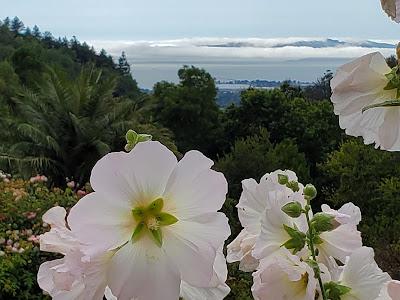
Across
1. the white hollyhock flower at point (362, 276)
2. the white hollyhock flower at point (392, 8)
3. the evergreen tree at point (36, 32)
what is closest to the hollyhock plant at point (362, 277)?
the white hollyhock flower at point (362, 276)

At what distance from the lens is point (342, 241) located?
0.56 m

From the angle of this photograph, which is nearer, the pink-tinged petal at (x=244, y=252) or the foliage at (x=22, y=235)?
the pink-tinged petal at (x=244, y=252)

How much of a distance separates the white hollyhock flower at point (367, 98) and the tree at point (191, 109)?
64.7 feet

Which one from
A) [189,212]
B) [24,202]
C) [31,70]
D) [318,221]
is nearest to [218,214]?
[189,212]

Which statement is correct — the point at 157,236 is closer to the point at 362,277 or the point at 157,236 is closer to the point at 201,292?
the point at 201,292

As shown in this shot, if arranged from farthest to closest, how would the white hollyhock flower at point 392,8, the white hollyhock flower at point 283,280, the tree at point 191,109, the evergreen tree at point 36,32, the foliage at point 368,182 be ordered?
the evergreen tree at point 36,32 < the tree at point 191,109 < the foliage at point 368,182 < the white hollyhock flower at point 283,280 < the white hollyhock flower at point 392,8

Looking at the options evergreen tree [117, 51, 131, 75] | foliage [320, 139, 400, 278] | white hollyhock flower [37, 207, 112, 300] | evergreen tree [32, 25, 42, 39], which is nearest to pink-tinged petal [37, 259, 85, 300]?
white hollyhock flower [37, 207, 112, 300]

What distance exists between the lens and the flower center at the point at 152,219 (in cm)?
41

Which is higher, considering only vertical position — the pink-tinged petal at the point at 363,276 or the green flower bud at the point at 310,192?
the green flower bud at the point at 310,192

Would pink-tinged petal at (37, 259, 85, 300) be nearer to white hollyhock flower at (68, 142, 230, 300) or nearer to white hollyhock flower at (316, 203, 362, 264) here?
white hollyhock flower at (68, 142, 230, 300)

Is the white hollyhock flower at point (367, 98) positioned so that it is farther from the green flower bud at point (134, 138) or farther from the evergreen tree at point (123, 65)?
the evergreen tree at point (123, 65)

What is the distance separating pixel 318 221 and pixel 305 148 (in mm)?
18612

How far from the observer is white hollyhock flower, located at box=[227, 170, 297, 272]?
566 millimetres

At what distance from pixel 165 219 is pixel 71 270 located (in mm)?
58
